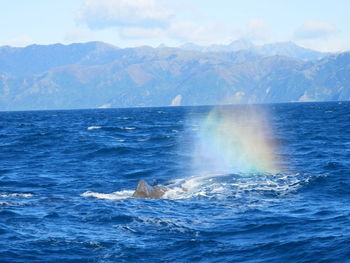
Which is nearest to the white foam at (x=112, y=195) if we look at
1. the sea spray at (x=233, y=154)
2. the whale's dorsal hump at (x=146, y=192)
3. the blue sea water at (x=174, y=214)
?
the blue sea water at (x=174, y=214)

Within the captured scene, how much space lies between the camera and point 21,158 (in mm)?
71312

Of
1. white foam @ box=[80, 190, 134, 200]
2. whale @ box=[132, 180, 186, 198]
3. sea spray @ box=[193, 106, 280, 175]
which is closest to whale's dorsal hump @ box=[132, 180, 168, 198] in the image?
whale @ box=[132, 180, 186, 198]

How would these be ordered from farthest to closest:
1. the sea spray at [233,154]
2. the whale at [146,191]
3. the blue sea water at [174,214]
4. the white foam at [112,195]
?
the sea spray at [233,154] → the white foam at [112,195] → the whale at [146,191] → the blue sea water at [174,214]

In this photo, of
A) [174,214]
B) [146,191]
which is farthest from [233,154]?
[174,214]

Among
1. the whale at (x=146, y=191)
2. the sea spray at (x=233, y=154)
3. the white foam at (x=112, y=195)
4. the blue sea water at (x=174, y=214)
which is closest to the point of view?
the blue sea water at (x=174, y=214)

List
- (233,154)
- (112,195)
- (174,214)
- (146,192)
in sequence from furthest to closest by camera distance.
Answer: (233,154) < (112,195) < (146,192) < (174,214)

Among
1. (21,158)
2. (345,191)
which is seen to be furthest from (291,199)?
(21,158)

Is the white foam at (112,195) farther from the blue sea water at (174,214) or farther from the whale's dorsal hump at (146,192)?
the whale's dorsal hump at (146,192)

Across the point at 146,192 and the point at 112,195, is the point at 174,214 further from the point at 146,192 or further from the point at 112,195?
the point at 112,195

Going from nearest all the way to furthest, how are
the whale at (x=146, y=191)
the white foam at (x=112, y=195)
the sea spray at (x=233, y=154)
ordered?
the whale at (x=146, y=191) → the white foam at (x=112, y=195) → the sea spray at (x=233, y=154)

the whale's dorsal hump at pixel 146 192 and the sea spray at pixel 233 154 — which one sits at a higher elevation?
the sea spray at pixel 233 154

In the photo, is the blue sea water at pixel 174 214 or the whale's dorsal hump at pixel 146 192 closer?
the blue sea water at pixel 174 214

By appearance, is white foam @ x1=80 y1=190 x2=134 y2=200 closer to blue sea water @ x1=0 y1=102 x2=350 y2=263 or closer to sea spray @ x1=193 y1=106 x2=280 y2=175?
blue sea water @ x1=0 y1=102 x2=350 y2=263

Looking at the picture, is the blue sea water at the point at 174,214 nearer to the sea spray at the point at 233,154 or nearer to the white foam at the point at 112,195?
the white foam at the point at 112,195
